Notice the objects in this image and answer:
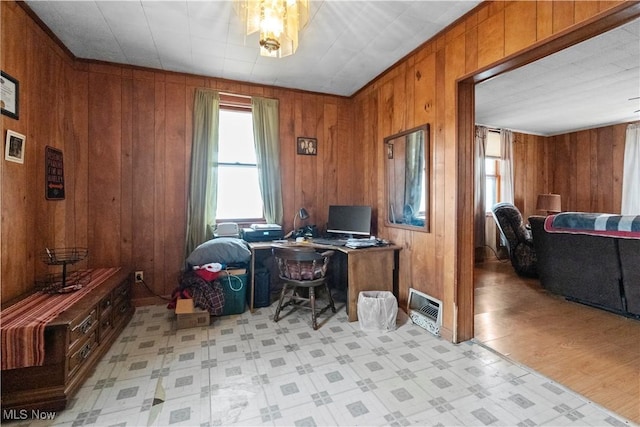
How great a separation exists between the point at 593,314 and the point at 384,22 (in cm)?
339

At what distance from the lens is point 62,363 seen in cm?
163

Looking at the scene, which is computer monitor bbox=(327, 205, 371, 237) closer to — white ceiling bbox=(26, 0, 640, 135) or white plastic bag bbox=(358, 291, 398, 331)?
white plastic bag bbox=(358, 291, 398, 331)

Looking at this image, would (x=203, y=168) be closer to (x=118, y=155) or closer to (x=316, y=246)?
(x=118, y=155)

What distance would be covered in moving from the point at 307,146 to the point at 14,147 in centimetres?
263

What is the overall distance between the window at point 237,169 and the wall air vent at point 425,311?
6.54ft

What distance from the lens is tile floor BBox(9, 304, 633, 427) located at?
1533 mm

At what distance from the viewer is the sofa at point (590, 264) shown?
105 inches

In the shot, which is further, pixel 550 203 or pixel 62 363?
pixel 550 203

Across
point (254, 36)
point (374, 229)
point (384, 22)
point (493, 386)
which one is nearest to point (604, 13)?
point (384, 22)

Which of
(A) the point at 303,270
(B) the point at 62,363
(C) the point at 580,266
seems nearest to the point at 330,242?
(A) the point at 303,270

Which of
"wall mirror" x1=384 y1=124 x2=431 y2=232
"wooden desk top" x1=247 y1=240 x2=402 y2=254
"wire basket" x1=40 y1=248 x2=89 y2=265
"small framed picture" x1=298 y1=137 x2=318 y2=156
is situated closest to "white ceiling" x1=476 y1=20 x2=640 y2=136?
"wall mirror" x1=384 y1=124 x2=431 y2=232

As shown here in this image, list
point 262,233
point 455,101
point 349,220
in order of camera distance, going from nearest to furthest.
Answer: point 455,101 → point 262,233 → point 349,220

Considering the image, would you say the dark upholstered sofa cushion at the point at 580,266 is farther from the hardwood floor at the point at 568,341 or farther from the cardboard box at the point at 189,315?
the cardboard box at the point at 189,315

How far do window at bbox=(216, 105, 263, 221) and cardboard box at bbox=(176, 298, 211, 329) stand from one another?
1.10m
